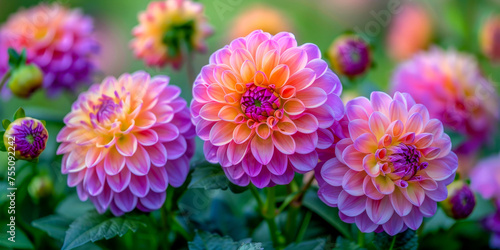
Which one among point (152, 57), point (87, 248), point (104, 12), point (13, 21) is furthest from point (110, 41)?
point (87, 248)

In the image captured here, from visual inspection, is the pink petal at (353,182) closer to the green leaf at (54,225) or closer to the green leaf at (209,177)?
the green leaf at (209,177)

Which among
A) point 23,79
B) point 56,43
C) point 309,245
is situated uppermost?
point 56,43

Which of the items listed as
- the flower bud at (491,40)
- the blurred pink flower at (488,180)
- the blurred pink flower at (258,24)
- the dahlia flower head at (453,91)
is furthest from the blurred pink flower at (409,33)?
the blurred pink flower at (488,180)

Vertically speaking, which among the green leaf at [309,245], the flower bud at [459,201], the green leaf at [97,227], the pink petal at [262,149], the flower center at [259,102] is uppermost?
the flower center at [259,102]

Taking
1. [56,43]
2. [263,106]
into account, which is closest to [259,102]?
[263,106]

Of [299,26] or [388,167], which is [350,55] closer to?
[388,167]

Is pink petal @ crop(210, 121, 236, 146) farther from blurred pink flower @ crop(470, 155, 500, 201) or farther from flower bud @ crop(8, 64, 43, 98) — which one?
blurred pink flower @ crop(470, 155, 500, 201)

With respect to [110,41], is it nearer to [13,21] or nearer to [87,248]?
[13,21]
